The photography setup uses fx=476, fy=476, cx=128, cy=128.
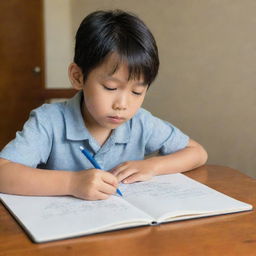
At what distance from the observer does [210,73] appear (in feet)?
6.39

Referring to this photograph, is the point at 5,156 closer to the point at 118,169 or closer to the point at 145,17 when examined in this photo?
the point at 118,169

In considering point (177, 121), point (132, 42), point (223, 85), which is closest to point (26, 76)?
A: point (177, 121)

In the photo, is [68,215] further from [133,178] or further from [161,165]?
[161,165]

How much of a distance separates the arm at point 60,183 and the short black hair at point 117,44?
0.82 feet

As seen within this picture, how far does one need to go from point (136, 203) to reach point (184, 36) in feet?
4.21

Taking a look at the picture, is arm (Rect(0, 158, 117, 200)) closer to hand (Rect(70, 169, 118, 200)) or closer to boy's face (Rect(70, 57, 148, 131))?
hand (Rect(70, 169, 118, 200))

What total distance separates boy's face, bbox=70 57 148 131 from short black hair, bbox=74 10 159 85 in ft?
0.06

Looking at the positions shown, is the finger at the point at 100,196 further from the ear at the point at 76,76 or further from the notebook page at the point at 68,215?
the ear at the point at 76,76

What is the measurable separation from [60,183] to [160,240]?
29 cm

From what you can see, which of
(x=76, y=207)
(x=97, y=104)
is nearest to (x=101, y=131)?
(x=97, y=104)

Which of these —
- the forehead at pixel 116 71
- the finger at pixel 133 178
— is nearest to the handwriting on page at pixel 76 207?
the finger at pixel 133 178

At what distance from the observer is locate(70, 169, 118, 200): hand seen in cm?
95

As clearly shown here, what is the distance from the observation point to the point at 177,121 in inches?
84.6

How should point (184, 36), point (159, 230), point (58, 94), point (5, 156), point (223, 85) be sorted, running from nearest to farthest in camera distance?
point (159, 230) → point (5, 156) → point (223, 85) → point (184, 36) → point (58, 94)
